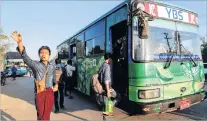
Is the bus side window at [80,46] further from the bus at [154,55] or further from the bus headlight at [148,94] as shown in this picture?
the bus headlight at [148,94]

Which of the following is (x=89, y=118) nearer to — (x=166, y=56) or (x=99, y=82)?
(x=99, y=82)

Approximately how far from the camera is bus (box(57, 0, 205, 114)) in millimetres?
5867

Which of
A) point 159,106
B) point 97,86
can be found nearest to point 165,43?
point 159,106

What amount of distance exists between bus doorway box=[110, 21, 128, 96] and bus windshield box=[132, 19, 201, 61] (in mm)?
576

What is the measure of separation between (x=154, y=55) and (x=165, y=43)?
531mm

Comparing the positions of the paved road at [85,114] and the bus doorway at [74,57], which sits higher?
the bus doorway at [74,57]

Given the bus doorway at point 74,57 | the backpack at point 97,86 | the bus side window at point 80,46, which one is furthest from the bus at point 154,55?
the bus doorway at point 74,57

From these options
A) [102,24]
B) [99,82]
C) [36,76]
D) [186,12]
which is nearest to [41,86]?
[36,76]

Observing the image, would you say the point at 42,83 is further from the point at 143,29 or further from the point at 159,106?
the point at 159,106

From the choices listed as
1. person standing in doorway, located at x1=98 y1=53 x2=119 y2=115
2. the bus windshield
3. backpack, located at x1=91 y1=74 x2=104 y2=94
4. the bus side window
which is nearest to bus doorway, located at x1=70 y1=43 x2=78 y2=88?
the bus side window

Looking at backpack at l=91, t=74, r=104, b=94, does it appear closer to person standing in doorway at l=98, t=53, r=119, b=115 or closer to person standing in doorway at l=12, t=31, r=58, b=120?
person standing in doorway at l=98, t=53, r=119, b=115

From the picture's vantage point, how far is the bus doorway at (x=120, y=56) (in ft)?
21.7

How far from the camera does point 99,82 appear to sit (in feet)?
21.3

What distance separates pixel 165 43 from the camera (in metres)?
6.27
